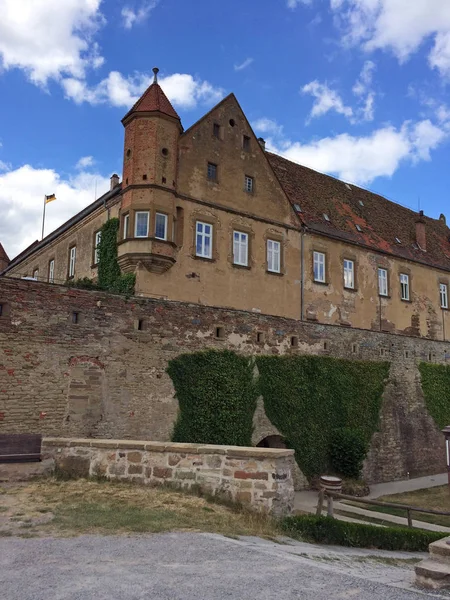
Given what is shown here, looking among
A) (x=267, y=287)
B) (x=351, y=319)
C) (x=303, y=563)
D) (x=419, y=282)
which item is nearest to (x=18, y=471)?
(x=303, y=563)

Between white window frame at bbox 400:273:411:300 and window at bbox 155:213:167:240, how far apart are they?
18266 millimetres

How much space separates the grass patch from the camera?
315 inches

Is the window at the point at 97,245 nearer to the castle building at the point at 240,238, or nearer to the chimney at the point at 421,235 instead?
the castle building at the point at 240,238

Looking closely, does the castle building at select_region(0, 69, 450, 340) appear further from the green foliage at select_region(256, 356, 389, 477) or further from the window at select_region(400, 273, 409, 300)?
the green foliage at select_region(256, 356, 389, 477)

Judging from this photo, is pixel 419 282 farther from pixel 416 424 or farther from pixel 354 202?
pixel 416 424

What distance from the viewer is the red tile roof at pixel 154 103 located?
23.8m

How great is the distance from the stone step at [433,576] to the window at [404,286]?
98.6ft

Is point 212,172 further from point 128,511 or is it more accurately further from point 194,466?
point 128,511

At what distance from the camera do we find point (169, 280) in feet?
78.3

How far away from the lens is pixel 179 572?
6098mm

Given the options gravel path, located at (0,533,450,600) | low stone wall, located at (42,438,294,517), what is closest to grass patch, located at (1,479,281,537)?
low stone wall, located at (42,438,294,517)

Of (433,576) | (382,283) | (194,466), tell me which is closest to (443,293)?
(382,283)

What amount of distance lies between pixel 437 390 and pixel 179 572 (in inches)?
917

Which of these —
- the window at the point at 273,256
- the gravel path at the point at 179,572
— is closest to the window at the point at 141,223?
the window at the point at 273,256
